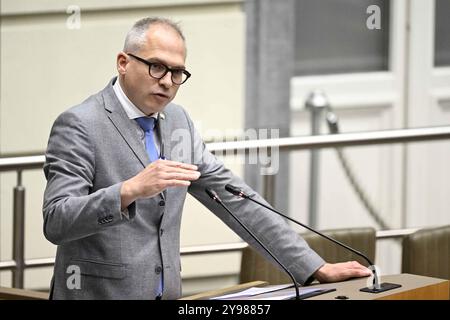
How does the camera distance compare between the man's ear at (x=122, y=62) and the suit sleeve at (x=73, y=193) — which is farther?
the man's ear at (x=122, y=62)

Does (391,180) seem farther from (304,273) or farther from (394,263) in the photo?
(304,273)

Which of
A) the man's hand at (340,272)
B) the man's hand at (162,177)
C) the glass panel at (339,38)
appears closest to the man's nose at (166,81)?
the man's hand at (162,177)

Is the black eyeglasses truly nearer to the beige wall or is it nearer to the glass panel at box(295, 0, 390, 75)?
the beige wall

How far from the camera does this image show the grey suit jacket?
11.5 ft

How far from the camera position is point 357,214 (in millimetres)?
7184

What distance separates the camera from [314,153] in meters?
6.97

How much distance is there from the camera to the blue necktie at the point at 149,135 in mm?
3840

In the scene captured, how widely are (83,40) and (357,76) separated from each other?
163 cm

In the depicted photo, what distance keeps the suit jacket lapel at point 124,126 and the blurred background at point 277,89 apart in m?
2.26

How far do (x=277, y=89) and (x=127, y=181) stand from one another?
130 inches

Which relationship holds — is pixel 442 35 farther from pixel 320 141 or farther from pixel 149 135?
pixel 149 135

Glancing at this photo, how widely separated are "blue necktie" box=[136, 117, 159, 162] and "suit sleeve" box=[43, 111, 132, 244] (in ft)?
0.69

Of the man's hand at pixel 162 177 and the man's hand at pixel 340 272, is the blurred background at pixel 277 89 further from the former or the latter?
the man's hand at pixel 162 177
